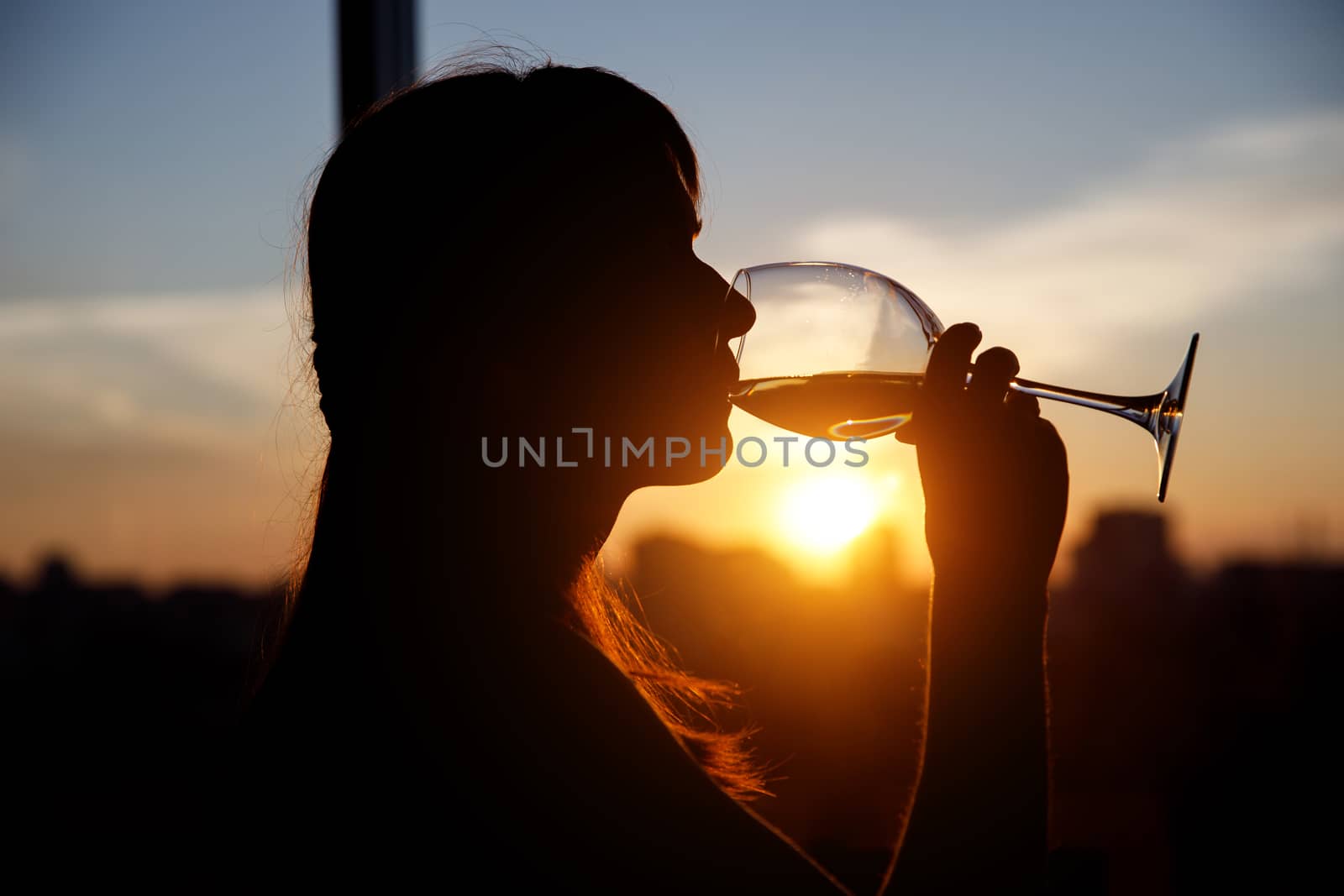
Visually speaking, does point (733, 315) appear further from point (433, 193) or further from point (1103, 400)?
point (1103, 400)

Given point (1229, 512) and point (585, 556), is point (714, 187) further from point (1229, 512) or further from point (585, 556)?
point (1229, 512)

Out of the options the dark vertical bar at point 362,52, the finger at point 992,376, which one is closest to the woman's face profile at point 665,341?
the finger at point 992,376

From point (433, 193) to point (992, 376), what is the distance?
0.52 m

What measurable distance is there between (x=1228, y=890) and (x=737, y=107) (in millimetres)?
1356

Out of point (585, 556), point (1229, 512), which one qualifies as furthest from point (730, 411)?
point (1229, 512)

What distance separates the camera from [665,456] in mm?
859

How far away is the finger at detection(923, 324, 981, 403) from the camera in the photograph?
0.73 metres

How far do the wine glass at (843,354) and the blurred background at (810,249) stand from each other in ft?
0.73

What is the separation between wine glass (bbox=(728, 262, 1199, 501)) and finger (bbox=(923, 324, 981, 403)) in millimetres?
128

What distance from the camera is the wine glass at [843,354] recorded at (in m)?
0.90

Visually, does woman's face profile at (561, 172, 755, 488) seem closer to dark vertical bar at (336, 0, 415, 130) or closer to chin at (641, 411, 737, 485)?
chin at (641, 411, 737, 485)

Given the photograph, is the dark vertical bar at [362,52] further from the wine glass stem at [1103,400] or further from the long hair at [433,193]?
the wine glass stem at [1103,400]

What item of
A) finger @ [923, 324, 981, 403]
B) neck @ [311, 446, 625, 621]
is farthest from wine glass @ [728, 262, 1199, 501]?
neck @ [311, 446, 625, 621]

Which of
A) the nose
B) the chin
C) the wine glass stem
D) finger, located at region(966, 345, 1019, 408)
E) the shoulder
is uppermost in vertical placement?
the nose
